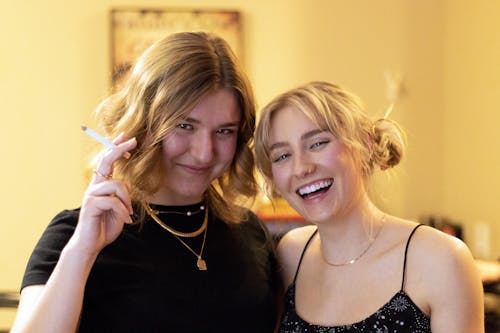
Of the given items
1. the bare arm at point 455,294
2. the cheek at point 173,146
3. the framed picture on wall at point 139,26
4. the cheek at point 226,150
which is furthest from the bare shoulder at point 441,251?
the framed picture on wall at point 139,26

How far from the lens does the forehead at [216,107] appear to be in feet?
4.42

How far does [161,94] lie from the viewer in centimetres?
133

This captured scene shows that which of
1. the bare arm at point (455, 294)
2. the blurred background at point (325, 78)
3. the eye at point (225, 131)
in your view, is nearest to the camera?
the bare arm at point (455, 294)

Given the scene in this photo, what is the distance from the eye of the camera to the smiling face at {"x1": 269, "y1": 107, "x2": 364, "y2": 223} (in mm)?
1421

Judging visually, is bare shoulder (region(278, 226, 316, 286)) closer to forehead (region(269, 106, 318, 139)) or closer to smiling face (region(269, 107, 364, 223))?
smiling face (region(269, 107, 364, 223))

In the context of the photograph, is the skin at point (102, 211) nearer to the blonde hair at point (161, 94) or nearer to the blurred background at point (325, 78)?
the blonde hair at point (161, 94)

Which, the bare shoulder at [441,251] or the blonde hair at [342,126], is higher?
the blonde hair at [342,126]

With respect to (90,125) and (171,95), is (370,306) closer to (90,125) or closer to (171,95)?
(171,95)

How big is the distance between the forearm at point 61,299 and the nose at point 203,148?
1.16 ft

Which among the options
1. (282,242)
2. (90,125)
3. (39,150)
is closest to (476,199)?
(282,242)

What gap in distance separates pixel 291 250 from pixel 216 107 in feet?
1.77

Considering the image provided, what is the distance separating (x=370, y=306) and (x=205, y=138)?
565mm

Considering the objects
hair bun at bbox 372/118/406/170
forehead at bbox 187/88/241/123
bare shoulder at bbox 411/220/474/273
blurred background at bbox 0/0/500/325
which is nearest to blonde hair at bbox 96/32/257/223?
forehead at bbox 187/88/241/123

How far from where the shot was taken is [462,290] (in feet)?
4.32
